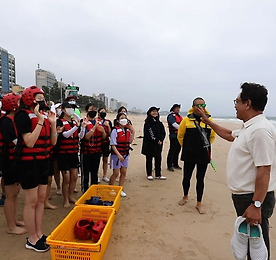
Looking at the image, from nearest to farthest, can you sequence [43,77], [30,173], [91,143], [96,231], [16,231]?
[30,173] < [96,231] < [16,231] < [91,143] < [43,77]

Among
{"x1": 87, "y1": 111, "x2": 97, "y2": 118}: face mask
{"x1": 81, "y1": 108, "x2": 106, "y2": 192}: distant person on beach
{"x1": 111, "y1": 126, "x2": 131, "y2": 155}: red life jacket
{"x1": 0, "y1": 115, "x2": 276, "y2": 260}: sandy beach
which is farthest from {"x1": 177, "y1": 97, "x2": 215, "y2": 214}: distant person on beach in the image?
{"x1": 87, "y1": 111, "x2": 97, "y2": 118}: face mask

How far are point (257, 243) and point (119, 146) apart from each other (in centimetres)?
310

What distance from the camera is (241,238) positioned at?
77.6 inches

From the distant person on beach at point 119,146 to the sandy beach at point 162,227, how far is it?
2.01 feet

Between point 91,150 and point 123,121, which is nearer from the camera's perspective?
point 91,150

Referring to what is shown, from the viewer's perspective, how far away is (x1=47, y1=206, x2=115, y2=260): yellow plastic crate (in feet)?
7.52

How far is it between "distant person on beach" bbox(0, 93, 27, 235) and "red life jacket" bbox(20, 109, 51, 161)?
26cm

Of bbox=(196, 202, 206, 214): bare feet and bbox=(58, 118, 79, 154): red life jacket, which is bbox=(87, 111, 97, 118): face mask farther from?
bbox=(196, 202, 206, 214): bare feet

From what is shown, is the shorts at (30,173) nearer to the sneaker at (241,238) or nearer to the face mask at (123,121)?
the face mask at (123,121)

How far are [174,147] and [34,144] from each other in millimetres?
4546

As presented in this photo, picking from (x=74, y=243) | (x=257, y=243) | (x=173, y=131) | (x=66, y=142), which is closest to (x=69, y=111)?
(x=66, y=142)

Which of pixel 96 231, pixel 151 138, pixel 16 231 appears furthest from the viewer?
pixel 151 138

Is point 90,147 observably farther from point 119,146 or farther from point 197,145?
point 197,145

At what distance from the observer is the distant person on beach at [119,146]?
14.8 feet
